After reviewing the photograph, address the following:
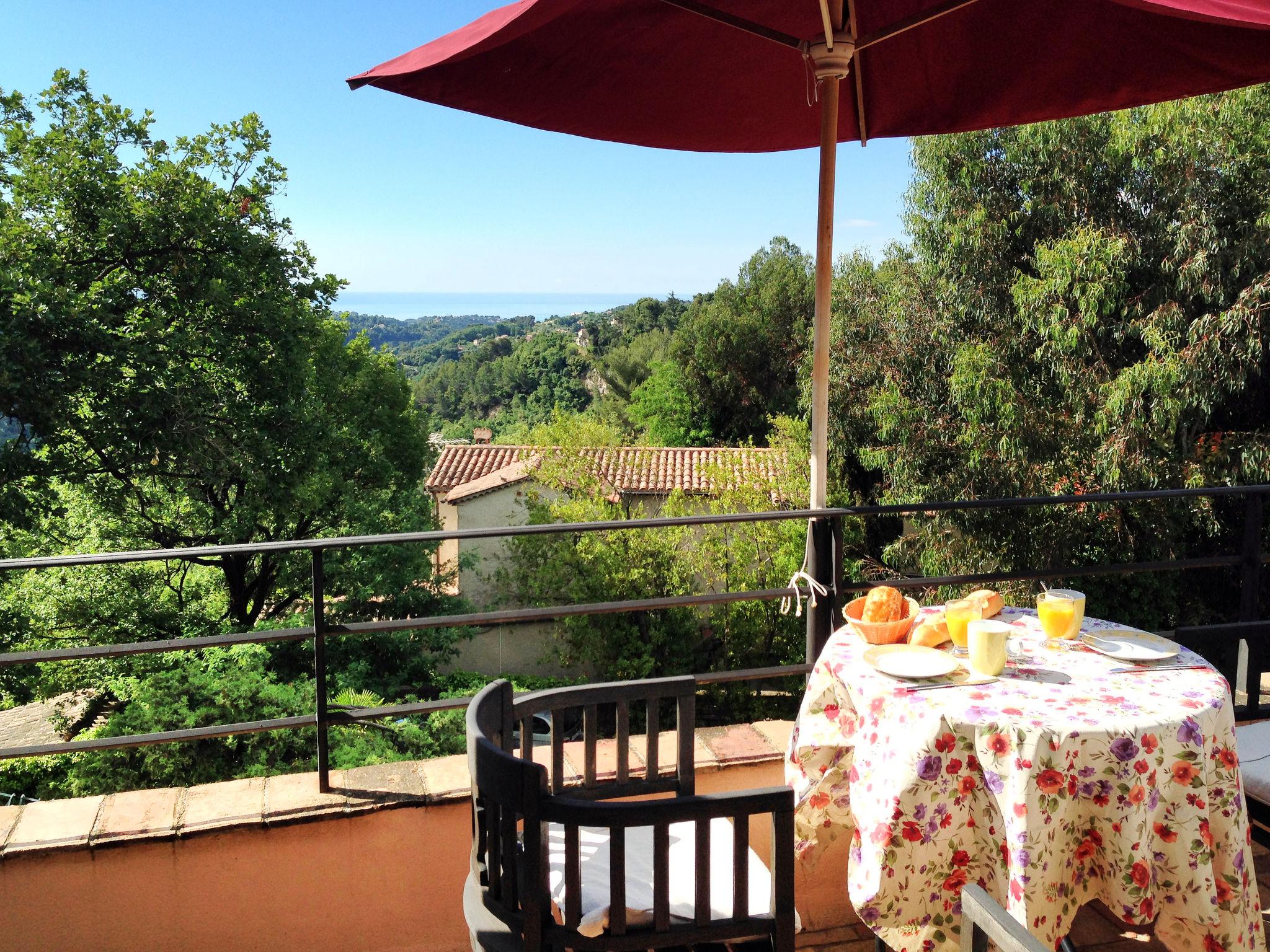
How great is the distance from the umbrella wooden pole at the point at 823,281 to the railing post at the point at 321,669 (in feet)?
3.73

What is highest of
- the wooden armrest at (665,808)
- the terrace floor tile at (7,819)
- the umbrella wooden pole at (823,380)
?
the umbrella wooden pole at (823,380)

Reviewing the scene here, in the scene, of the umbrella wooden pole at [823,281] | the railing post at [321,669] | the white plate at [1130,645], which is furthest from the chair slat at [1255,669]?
the railing post at [321,669]

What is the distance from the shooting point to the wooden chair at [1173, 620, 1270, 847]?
5.44ft

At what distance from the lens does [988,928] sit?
0.81 meters

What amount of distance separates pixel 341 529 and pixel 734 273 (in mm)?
18079

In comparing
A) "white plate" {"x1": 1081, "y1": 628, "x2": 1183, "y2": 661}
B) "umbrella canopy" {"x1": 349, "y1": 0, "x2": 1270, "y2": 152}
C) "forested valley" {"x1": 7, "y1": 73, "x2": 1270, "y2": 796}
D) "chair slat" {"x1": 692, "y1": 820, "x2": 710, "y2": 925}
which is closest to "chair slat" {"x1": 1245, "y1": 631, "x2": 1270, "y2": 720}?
"white plate" {"x1": 1081, "y1": 628, "x2": 1183, "y2": 661}

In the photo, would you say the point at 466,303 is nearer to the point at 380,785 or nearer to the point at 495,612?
the point at 495,612

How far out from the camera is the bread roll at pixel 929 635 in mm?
1675

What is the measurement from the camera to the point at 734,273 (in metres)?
30.3

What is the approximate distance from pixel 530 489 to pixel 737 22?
20.5 meters

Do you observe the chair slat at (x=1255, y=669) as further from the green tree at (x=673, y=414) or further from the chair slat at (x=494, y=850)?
the green tree at (x=673, y=414)

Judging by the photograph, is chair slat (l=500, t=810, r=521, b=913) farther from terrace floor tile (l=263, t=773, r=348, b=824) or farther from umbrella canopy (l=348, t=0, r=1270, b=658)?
umbrella canopy (l=348, t=0, r=1270, b=658)

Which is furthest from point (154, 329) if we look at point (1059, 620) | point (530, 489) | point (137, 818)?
point (1059, 620)

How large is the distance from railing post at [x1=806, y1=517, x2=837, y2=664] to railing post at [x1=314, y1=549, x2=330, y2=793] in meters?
1.13
